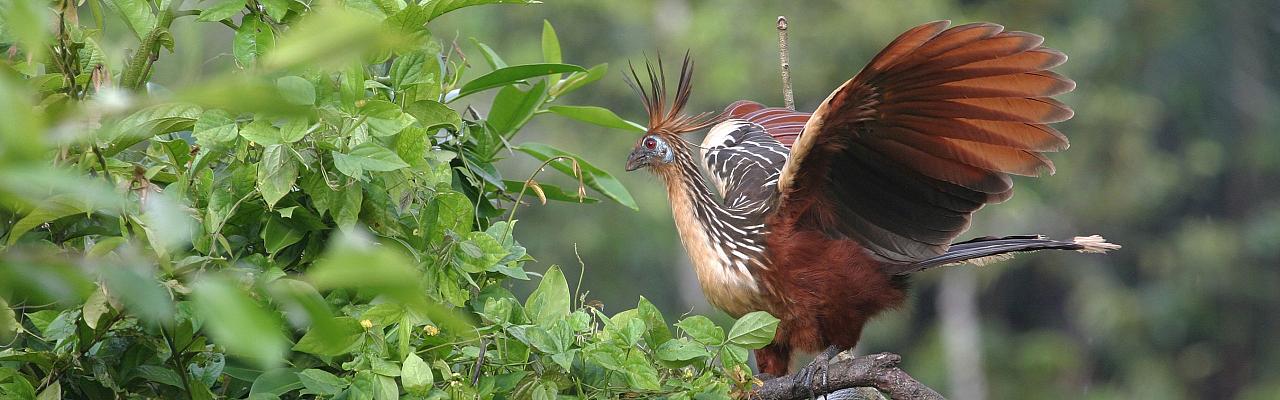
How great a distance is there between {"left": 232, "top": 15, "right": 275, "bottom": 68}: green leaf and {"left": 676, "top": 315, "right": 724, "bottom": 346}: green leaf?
505 mm

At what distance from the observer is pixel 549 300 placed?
4.22 ft

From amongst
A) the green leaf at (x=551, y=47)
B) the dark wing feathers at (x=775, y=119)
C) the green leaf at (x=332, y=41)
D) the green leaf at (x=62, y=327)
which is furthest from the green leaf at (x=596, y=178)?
the green leaf at (x=332, y=41)

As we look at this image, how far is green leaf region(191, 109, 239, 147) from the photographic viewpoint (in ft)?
3.48

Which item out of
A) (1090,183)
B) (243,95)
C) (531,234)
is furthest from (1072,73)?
(243,95)

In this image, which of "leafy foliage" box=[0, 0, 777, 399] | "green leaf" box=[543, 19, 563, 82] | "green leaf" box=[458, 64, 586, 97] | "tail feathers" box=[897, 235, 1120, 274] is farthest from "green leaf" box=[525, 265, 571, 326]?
"tail feathers" box=[897, 235, 1120, 274]

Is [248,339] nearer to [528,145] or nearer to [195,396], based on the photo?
[195,396]

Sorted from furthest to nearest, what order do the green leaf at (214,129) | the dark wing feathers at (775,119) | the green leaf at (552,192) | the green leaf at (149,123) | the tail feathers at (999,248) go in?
the dark wing feathers at (775,119)
the tail feathers at (999,248)
the green leaf at (552,192)
the green leaf at (214,129)
the green leaf at (149,123)

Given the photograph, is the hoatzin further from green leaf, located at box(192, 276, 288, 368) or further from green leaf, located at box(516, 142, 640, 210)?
green leaf, located at box(192, 276, 288, 368)

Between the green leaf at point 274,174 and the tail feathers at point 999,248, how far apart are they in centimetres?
131

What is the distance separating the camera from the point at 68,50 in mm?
1027

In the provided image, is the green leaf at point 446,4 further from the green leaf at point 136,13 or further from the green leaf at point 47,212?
the green leaf at point 47,212

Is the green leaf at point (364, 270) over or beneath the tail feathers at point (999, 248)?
over

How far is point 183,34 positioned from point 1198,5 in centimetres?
1243

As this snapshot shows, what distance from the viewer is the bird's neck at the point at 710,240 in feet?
7.13
